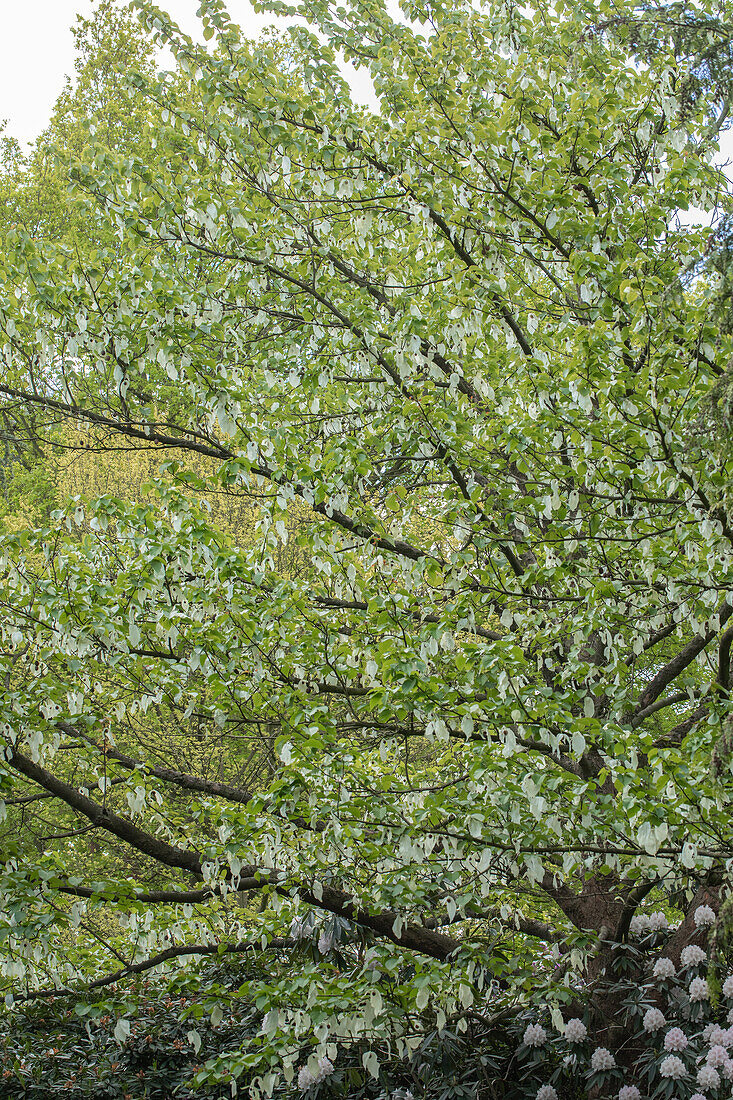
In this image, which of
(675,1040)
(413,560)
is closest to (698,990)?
(675,1040)

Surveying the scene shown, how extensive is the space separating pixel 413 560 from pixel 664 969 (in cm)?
313

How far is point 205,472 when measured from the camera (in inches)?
549

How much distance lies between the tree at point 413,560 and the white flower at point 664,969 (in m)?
0.02

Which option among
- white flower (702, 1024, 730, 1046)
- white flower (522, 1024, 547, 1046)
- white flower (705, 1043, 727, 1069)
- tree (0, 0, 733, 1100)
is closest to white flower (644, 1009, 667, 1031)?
tree (0, 0, 733, 1100)

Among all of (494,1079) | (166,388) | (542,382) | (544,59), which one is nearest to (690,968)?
(494,1079)

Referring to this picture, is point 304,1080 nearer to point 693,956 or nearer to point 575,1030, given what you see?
point 575,1030

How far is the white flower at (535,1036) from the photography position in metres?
5.67

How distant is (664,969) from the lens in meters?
5.48

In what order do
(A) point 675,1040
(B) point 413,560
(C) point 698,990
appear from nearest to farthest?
(A) point 675,1040 < (C) point 698,990 < (B) point 413,560

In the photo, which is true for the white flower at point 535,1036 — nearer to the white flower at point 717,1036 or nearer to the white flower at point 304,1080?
the white flower at point 717,1036

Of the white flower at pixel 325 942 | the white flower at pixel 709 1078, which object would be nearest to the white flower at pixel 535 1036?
the white flower at pixel 709 1078

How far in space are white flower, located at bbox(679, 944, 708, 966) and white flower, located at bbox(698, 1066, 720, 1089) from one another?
0.68 m

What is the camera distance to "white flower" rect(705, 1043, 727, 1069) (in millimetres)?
4750

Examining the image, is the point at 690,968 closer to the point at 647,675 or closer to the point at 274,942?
the point at 274,942
